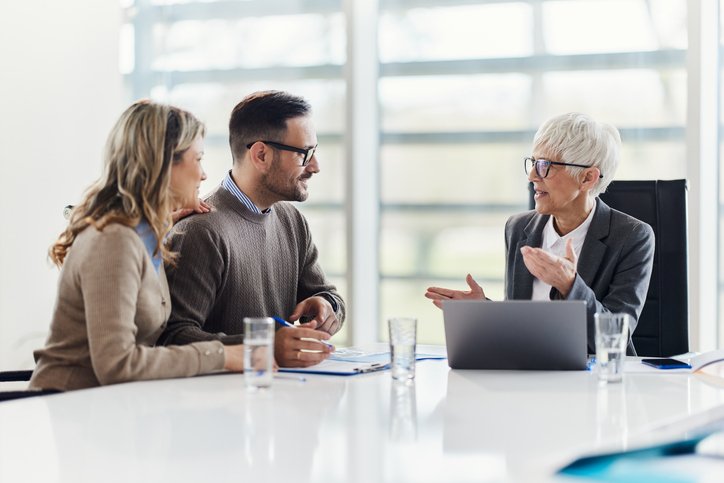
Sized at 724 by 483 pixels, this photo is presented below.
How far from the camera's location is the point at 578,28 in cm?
509

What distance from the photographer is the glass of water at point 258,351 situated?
1.82 meters

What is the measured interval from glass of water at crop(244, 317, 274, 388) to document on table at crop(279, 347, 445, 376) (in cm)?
28

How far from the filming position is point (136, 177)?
7.14 ft

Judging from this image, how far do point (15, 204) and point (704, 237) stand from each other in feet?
11.5

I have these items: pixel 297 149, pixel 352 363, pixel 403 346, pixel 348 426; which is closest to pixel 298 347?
pixel 352 363

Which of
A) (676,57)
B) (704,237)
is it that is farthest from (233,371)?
(676,57)

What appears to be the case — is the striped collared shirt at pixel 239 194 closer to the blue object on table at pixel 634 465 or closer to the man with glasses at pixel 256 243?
the man with glasses at pixel 256 243

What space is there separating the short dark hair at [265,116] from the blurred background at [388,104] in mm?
2083

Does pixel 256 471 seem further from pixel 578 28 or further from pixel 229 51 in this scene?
pixel 229 51

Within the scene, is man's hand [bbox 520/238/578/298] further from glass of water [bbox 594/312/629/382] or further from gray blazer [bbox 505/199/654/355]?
glass of water [bbox 594/312/629/382]

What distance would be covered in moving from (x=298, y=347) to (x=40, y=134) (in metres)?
3.04

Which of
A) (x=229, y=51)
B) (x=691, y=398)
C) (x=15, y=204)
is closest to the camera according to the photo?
(x=691, y=398)

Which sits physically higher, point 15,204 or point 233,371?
point 15,204

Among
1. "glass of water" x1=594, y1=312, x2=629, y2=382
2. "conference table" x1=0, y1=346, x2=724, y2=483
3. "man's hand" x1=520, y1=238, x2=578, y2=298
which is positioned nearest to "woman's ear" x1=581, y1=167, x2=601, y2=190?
"man's hand" x1=520, y1=238, x2=578, y2=298
